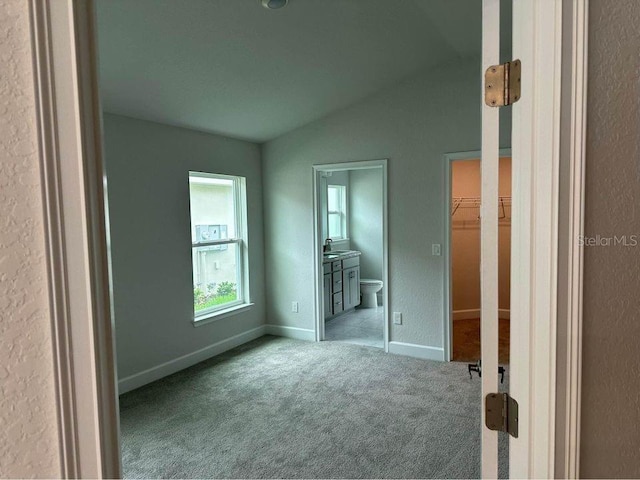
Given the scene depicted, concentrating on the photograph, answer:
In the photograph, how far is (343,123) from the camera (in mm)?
4418

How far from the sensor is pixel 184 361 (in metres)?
3.95

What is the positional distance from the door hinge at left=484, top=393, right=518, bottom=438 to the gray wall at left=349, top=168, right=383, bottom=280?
5.89 m

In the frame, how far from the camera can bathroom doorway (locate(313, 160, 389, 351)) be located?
4691 millimetres

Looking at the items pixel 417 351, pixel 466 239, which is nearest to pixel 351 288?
Result: pixel 466 239

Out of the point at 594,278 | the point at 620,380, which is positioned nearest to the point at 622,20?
the point at 594,278

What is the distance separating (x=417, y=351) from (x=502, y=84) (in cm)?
366

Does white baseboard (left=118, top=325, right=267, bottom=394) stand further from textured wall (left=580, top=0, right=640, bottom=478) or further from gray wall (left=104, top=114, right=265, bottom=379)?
textured wall (left=580, top=0, right=640, bottom=478)

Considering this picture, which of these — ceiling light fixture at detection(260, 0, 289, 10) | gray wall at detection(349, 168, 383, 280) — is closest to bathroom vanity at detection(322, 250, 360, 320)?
gray wall at detection(349, 168, 383, 280)

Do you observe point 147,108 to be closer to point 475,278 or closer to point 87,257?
point 87,257

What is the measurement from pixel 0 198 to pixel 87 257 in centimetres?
13

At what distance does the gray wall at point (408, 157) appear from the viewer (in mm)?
3932

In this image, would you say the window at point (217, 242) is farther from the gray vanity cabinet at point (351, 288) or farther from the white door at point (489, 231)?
the white door at point (489, 231)

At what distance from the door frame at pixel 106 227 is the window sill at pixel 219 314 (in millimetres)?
3621

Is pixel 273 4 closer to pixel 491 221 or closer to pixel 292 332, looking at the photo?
pixel 491 221
